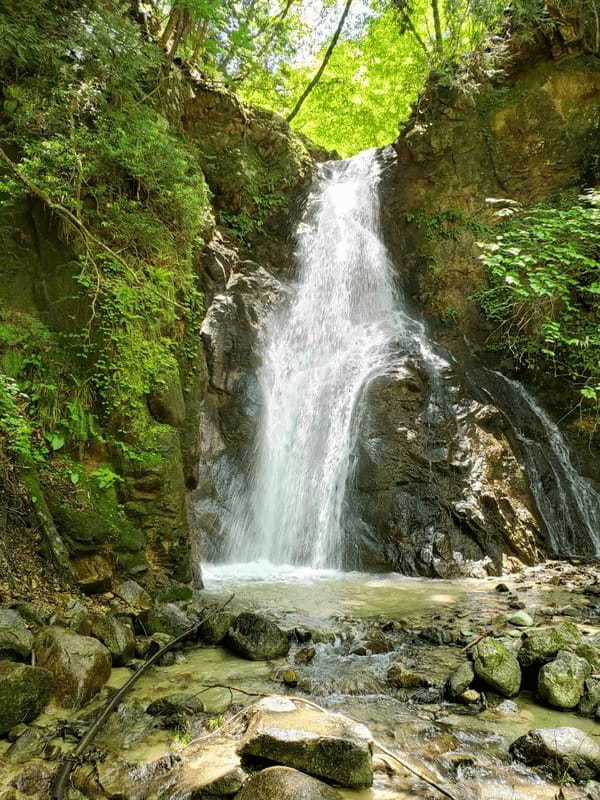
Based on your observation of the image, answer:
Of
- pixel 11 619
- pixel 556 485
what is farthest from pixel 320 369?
pixel 11 619

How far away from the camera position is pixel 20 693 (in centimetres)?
245

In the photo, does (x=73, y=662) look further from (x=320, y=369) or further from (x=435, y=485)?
(x=320, y=369)

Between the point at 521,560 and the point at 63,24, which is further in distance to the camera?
the point at 521,560

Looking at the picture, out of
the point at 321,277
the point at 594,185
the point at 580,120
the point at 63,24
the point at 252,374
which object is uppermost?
the point at 580,120

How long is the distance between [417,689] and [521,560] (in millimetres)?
4573

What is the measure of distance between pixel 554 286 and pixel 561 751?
191 inches

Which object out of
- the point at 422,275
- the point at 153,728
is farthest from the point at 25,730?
the point at 422,275

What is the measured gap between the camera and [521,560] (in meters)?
6.94

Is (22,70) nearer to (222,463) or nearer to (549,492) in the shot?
(222,463)

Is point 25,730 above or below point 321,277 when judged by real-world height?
below

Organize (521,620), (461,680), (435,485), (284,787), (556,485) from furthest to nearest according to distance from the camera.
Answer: (556,485), (435,485), (521,620), (461,680), (284,787)

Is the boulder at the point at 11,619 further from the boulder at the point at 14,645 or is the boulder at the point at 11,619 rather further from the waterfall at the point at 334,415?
the waterfall at the point at 334,415

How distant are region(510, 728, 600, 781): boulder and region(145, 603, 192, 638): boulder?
2.54 meters

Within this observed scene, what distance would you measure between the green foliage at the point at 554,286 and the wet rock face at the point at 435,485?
5.91 feet
